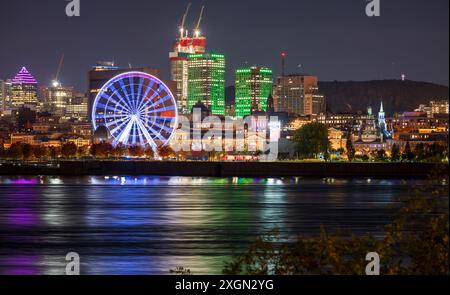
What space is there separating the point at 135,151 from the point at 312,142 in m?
24.0

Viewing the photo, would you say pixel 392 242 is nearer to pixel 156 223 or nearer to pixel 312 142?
pixel 156 223

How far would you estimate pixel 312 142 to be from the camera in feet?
384

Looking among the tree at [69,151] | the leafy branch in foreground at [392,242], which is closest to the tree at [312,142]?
the tree at [69,151]

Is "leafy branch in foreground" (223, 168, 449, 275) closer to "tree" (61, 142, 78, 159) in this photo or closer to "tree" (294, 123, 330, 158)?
"tree" (294, 123, 330, 158)

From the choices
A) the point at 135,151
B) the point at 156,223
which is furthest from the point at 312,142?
the point at 156,223

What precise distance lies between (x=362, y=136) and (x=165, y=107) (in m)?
101

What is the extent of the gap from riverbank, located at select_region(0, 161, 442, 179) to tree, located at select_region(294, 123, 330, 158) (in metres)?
23.1

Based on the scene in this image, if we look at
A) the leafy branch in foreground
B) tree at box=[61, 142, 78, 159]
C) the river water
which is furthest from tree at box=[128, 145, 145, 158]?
the leafy branch in foreground

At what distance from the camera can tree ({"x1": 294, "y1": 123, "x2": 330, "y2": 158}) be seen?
117062 millimetres

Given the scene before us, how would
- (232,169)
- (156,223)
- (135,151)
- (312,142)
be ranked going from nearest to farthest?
(156,223)
(232,169)
(312,142)
(135,151)

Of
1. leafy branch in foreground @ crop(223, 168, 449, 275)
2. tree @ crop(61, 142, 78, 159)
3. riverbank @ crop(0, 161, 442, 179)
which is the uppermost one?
leafy branch in foreground @ crop(223, 168, 449, 275)

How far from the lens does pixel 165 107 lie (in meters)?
94.2

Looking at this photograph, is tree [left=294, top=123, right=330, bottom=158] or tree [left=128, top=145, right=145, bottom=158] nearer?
tree [left=294, top=123, right=330, bottom=158]
